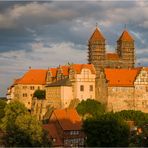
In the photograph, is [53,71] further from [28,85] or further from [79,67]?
[79,67]

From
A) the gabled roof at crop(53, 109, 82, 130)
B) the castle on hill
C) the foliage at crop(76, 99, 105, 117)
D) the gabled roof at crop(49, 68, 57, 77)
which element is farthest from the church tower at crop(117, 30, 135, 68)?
the gabled roof at crop(53, 109, 82, 130)

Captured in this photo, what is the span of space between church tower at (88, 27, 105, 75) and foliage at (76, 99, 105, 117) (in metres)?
17.7

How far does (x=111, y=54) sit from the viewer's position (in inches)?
4557

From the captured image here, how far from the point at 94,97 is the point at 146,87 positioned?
29.2 ft

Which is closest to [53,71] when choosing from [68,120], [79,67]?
[79,67]

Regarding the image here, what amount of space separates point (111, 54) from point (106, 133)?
180 ft

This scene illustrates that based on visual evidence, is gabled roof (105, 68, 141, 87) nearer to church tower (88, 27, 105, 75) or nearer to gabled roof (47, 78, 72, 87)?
gabled roof (47, 78, 72, 87)

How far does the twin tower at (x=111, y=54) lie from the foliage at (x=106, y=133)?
44.2 metres

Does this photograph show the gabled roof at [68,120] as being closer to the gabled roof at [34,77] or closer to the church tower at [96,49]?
the gabled roof at [34,77]

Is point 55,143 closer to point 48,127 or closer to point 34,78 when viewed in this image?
point 48,127

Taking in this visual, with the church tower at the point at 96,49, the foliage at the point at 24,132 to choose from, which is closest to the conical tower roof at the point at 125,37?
the church tower at the point at 96,49

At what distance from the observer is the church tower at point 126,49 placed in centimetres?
11712

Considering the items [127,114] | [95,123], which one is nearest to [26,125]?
[95,123]

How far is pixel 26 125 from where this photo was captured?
61.4 metres
